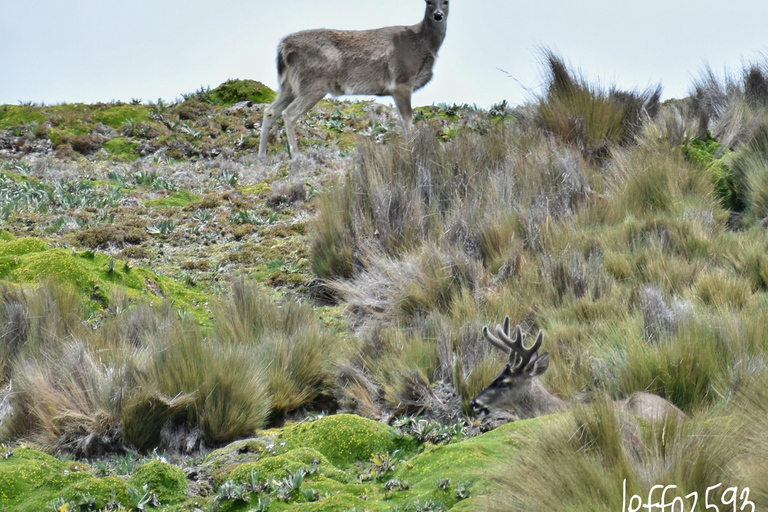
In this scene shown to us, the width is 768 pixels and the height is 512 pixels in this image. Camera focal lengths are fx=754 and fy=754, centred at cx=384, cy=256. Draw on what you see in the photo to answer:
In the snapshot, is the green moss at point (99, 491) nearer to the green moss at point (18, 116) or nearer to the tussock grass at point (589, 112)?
the tussock grass at point (589, 112)

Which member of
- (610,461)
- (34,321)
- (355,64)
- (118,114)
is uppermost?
(118,114)

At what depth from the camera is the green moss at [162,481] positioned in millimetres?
3543

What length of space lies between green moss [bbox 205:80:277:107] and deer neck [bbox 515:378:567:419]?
1593 centimetres

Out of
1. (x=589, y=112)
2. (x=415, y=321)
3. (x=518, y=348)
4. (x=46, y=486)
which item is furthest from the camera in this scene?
(x=589, y=112)

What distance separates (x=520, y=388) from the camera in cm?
443

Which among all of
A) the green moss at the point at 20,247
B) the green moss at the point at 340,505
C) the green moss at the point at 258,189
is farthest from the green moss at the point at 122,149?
the green moss at the point at 340,505

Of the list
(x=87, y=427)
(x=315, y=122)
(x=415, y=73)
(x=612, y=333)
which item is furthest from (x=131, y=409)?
(x=315, y=122)

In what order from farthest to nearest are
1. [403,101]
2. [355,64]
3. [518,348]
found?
[355,64]
[403,101]
[518,348]

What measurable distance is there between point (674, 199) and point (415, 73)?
8101 millimetres

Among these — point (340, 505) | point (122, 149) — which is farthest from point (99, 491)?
point (122, 149)

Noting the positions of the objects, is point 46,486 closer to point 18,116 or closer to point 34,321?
point 34,321

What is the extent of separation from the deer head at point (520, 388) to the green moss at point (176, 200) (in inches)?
287

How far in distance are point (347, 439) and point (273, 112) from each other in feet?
36.5

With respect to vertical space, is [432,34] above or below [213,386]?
above
